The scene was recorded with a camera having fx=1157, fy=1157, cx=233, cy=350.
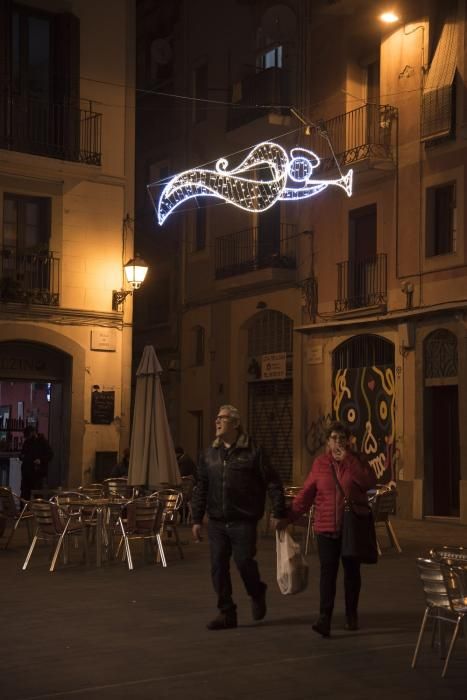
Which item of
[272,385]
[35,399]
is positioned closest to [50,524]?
[35,399]

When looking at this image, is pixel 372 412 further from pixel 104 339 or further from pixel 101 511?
pixel 101 511

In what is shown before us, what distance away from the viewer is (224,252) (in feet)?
96.7

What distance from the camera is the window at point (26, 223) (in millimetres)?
23953

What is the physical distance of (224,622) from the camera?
370 inches

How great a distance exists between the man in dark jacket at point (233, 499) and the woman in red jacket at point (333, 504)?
0.31 meters

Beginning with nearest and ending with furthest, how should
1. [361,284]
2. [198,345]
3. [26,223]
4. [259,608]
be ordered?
1. [259,608]
2. [26,223]
3. [361,284]
4. [198,345]

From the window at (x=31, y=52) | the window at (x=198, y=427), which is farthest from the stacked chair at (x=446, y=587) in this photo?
the window at (x=198, y=427)

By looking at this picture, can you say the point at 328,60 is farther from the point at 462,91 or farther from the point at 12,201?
the point at 12,201

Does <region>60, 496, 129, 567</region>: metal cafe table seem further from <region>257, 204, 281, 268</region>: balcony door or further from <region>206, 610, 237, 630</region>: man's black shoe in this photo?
<region>257, 204, 281, 268</region>: balcony door

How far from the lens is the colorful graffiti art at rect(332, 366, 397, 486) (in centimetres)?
2377

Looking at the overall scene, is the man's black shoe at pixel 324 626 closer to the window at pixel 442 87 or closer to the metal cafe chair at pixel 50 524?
the metal cafe chair at pixel 50 524

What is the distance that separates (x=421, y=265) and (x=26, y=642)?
15.7 metres

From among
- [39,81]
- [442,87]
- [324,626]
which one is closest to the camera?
[324,626]

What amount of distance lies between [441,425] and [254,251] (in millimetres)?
7443
